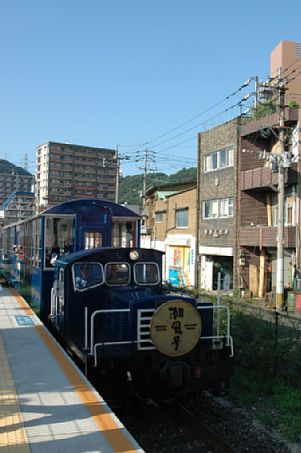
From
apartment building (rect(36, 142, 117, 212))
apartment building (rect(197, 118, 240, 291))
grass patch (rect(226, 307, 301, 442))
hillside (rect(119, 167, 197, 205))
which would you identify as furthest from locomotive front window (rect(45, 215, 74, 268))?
hillside (rect(119, 167, 197, 205))

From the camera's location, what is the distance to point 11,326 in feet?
33.6

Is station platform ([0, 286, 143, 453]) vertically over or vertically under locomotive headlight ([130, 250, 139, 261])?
under

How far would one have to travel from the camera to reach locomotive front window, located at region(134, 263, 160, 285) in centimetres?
848

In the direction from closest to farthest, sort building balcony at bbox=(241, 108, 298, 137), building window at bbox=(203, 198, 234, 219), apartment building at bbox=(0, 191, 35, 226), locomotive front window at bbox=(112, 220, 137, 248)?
locomotive front window at bbox=(112, 220, 137, 248), building balcony at bbox=(241, 108, 298, 137), apartment building at bbox=(0, 191, 35, 226), building window at bbox=(203, 198, 234, 219)

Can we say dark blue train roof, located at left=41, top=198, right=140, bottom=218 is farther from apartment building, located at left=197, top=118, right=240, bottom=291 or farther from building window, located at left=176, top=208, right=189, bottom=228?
building window, located at left=176, top=208, right=189, bottom=228

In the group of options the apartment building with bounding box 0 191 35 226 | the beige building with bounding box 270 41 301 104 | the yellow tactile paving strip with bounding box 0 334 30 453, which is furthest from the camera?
the apartment building with bounding box 0 191 35 226

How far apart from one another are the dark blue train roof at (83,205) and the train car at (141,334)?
3.47 metres

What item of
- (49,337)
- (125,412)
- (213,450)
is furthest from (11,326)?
(213,450)

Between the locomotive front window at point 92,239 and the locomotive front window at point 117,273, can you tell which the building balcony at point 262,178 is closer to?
the locomotive front window at point 92,239

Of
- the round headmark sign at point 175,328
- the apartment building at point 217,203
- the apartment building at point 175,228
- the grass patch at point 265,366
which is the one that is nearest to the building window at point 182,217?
the apartment building at point 175,228

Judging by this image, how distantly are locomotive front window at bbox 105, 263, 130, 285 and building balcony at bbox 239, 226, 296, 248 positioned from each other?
17.0m

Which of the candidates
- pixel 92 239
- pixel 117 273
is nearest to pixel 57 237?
pixel 92 239

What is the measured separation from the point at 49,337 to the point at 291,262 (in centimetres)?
Result: 1792

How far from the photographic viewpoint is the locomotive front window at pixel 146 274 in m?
8.48
